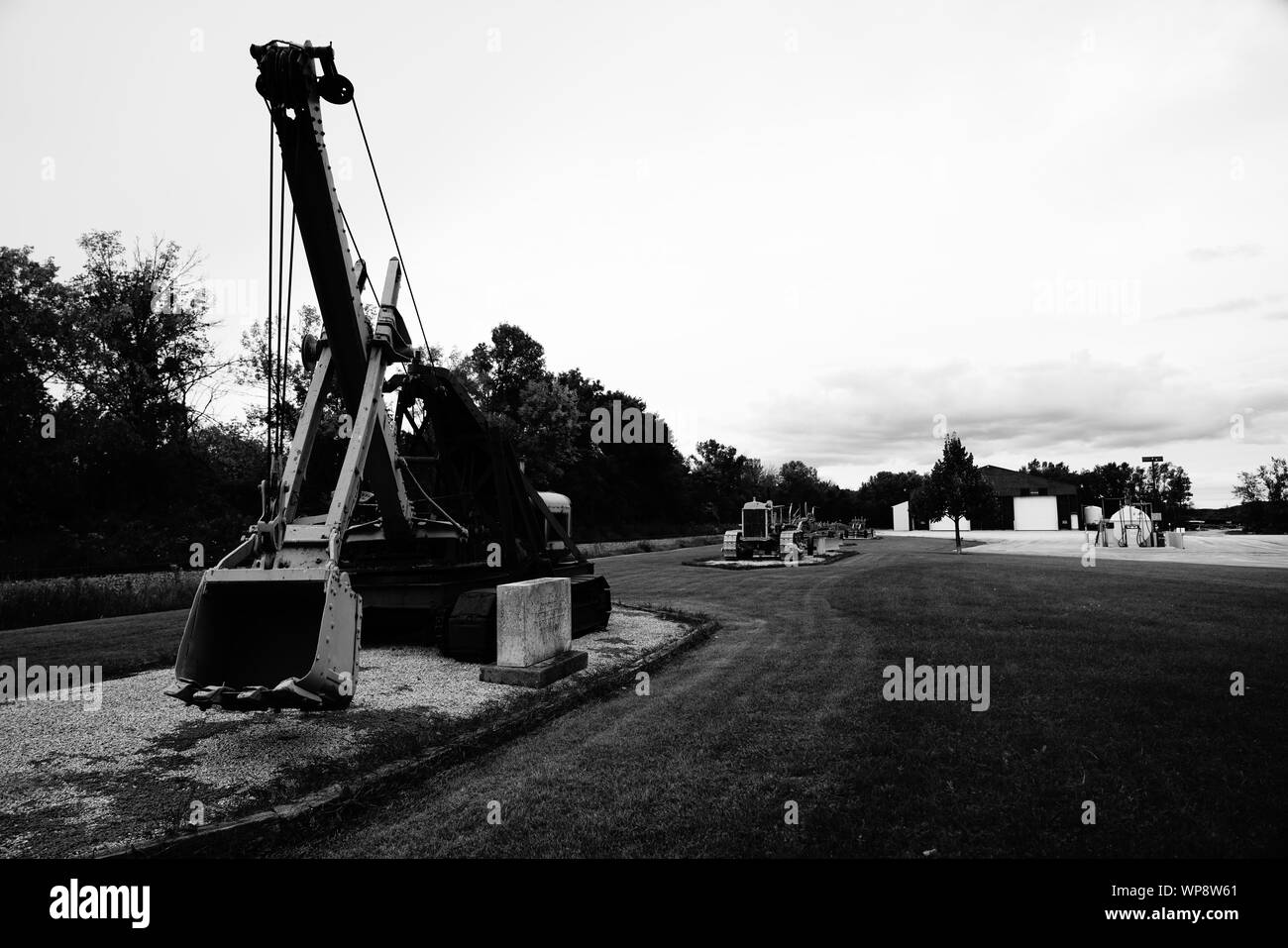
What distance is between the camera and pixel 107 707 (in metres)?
6.82

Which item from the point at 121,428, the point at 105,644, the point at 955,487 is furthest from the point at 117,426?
the point at 955,487

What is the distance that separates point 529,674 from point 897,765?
4330 millimetres

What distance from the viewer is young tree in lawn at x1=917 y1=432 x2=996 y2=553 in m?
41.0

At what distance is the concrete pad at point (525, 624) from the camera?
851cm

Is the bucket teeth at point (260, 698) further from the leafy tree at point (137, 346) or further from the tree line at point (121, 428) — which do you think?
the leafy tree at point (137, 346)

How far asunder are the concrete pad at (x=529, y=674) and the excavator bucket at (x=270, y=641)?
271 cm

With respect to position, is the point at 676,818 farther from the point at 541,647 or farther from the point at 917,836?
the point at 541,647

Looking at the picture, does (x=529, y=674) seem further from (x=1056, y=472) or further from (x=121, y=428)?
(x=1056, y=472)

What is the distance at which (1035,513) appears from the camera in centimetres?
7438

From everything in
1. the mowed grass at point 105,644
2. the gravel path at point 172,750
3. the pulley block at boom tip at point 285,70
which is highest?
the pulley block at boom tip at point 285,70

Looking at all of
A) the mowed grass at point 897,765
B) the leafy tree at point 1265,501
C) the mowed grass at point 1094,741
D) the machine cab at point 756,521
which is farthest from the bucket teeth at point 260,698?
the leafy tree at point 1265,501
